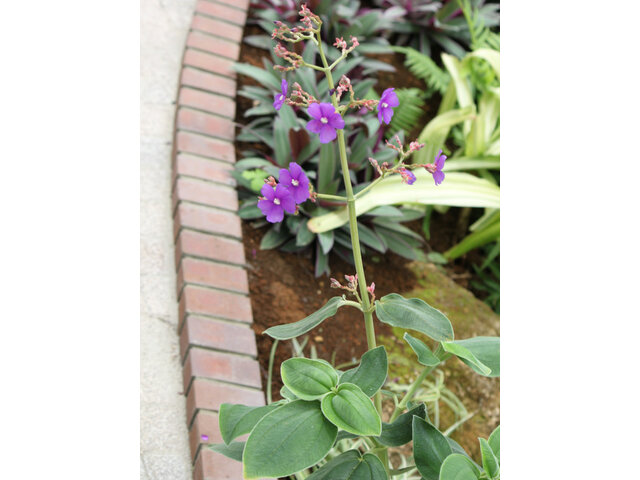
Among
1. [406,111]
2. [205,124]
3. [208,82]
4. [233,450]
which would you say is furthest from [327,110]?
[406,111]

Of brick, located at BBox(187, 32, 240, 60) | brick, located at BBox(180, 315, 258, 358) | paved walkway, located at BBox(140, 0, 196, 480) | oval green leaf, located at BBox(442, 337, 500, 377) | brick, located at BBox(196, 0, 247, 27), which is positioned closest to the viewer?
oval green leaf, located at BBox(442, 337, 500, 377)

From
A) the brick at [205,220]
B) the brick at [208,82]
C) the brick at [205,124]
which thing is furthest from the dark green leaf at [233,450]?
the brick at [208,82]

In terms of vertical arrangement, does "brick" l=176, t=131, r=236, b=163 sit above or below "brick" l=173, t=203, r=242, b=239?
above

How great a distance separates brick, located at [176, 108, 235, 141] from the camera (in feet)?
7.10

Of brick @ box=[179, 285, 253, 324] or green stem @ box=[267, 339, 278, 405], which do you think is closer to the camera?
green stem @ box=[267, 339, 278, 405]

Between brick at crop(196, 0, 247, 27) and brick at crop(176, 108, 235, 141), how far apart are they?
53 cm

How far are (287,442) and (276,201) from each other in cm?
32

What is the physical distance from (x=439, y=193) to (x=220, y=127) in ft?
2.35

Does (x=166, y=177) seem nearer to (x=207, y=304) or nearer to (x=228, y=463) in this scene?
(x=207, y=304)

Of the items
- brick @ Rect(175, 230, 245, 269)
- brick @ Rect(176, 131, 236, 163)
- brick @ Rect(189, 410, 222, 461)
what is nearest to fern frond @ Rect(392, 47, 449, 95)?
brick @ Rect(176, 131, 236, 163)

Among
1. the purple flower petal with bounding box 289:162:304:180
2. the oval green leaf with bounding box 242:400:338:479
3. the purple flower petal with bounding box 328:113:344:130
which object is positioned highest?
the purple flower petal with bounding box 328:113:344:130

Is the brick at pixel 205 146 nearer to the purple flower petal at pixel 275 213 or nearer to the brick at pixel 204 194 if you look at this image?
the brick at pixel 204 194

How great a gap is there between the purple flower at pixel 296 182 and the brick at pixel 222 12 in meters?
1.77

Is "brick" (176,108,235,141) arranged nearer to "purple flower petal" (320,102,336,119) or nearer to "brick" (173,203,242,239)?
"brick" (173,203,242,239)
